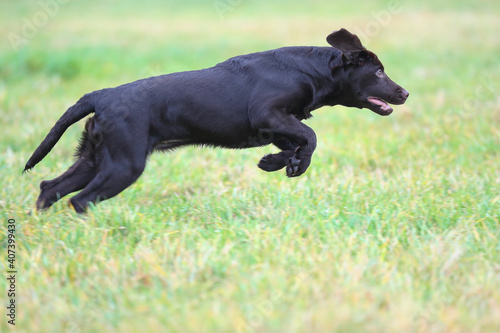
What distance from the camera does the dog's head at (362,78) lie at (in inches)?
166

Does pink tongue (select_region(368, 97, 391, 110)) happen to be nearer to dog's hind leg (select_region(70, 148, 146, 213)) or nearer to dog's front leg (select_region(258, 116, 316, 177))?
dog's front leg (select_region(258, 116, 316, 177))

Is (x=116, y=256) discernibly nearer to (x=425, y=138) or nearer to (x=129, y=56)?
(x=425, y=138)

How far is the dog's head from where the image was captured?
13.8 feet

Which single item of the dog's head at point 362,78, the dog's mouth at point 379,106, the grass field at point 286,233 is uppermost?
the dog's head at point 362,78

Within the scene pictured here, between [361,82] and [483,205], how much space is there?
121cm

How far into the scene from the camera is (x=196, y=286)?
9.86ft

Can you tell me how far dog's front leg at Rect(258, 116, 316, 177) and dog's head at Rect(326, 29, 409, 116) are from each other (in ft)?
1.64

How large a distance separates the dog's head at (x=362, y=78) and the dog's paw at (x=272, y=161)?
24.5 inches

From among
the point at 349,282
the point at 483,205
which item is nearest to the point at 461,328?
the point at 349,282

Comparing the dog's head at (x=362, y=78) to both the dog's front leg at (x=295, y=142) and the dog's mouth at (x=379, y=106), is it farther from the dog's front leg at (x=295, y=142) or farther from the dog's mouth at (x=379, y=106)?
the dog's front leg at (x=295, y=142)

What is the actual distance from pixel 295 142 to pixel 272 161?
27cm

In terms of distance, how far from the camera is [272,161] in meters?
4.34

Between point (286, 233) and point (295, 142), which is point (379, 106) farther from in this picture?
point (286, 233)

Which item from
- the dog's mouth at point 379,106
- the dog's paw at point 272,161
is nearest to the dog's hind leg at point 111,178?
the dog's paw at point 272,161
